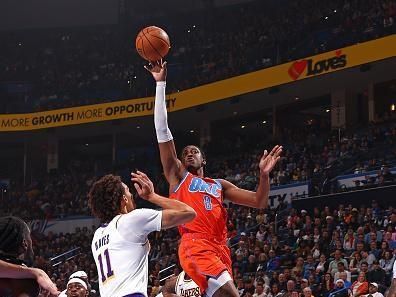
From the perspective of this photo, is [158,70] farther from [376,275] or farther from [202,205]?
[376,275]

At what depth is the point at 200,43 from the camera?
32875 mm

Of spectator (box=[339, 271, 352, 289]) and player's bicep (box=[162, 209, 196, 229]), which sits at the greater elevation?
player's bicep (box=[162, 209, 196, 229])

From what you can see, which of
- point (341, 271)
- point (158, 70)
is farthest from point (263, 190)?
point (341, 271)

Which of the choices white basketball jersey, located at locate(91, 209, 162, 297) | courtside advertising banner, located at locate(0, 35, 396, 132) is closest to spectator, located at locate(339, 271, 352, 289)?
white basketball jersey, located at locate(91, 209, 162, 297)

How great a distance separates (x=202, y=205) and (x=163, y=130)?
830 mm

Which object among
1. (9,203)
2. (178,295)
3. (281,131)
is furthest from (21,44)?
(178,295)

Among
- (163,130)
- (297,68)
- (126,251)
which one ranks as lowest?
(126,251)

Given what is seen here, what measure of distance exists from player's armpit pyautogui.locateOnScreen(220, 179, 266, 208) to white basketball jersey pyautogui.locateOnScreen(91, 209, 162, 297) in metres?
2.33

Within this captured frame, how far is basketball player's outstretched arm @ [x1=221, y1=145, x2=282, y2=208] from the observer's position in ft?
21.9

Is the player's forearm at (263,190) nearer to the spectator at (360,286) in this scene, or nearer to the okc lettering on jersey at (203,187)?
the okc lettering on jersey at (203,187)

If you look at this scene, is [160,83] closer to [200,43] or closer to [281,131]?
[281,131]

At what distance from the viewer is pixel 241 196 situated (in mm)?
6840

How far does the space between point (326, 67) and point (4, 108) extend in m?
16.5

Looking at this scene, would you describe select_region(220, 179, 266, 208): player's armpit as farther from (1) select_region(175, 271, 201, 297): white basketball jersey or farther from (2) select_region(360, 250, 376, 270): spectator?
(2) select_region(360, 250, 376, 270): spectator
